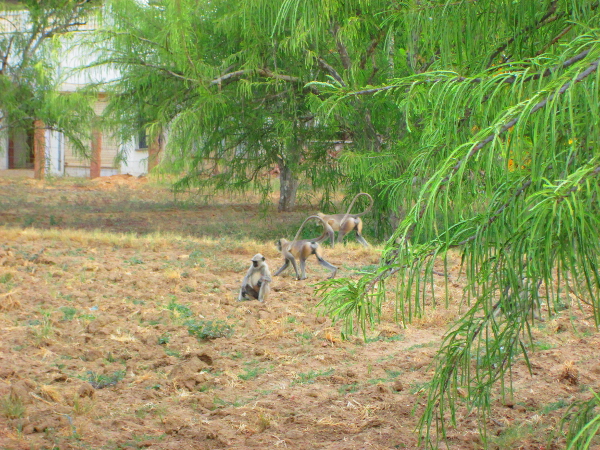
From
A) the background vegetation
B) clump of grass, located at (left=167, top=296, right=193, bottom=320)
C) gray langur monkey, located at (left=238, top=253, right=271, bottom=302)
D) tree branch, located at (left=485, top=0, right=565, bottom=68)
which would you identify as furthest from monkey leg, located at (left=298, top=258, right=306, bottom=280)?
tree branch, located at (left=485, top=0, right=565, bottom=68)

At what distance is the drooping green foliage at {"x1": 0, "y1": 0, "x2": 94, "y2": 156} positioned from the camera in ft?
43.9

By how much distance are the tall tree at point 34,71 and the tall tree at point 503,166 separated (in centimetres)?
1124

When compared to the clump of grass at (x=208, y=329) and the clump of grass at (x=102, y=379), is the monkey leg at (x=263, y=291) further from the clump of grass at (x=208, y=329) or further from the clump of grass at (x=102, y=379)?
the clump of grass at (x=102, y=379)

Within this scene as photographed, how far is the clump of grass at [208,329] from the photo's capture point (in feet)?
19.5

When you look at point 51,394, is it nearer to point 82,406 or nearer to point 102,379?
point 82,406

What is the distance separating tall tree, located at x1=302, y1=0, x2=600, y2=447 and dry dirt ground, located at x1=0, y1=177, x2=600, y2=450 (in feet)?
1.33

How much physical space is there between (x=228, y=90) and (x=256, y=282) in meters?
5.85

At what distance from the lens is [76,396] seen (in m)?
4.38

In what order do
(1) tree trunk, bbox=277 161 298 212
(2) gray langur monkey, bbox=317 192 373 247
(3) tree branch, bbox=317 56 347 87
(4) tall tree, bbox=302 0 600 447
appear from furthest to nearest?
1. (1) tree trunk, bbox=277 161 298 212
2. (3) tree branch, bbox=317 56 347 87
3. (2) gray langur monkey, bbox=317 192 373 247
4. (4) tall tree, bbox=302 0 600 447

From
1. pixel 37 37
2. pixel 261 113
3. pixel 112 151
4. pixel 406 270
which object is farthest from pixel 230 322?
pixel 112 151

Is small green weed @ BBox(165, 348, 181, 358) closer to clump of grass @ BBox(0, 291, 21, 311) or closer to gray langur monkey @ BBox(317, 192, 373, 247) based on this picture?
clump of grass @ BBox(0, 291, 21, 311)

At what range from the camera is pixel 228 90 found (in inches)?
484

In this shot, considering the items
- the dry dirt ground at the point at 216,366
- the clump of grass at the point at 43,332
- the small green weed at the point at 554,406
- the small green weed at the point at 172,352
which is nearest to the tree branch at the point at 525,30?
the dry dirt ground at the point at 216,366

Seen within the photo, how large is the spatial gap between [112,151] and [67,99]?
16.6 meters
